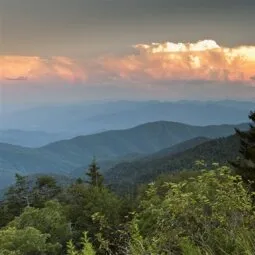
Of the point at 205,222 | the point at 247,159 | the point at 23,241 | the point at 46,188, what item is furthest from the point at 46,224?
the point at 205,222

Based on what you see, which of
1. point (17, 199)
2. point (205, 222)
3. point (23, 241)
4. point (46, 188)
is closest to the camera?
point (205, 222)

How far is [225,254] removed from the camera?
6941 mm

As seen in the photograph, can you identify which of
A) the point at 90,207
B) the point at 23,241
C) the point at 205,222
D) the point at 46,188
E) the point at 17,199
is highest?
the point at 205,222

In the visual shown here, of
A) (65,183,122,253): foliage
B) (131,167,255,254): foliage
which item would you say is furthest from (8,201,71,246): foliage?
(131,167,255,254): foliage

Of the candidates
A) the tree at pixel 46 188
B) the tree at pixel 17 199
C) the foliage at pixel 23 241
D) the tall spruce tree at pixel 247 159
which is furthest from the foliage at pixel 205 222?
the tree at pixel 46 188

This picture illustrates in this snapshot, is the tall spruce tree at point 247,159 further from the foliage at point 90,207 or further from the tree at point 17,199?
the tree at point 17,199

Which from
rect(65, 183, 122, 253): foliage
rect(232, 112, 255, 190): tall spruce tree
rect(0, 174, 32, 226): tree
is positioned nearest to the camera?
rect(232, 112, 255, 190): tall spruce tree

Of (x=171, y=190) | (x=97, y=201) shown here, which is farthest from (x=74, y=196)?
(x=171, y=190)

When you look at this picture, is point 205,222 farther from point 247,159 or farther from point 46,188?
point 46,188

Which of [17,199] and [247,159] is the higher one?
[247,159]

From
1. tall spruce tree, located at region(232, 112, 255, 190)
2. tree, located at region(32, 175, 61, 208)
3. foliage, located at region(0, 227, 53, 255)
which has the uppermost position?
tall spruce tree, located at region(232, 112, 255, 190)

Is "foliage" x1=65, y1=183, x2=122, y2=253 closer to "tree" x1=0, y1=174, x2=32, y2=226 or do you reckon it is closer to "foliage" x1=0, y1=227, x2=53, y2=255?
"foliage" x1=0, y1=227, x2=53, y2=255

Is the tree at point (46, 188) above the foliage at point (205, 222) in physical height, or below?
below

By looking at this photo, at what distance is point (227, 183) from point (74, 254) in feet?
14.3
